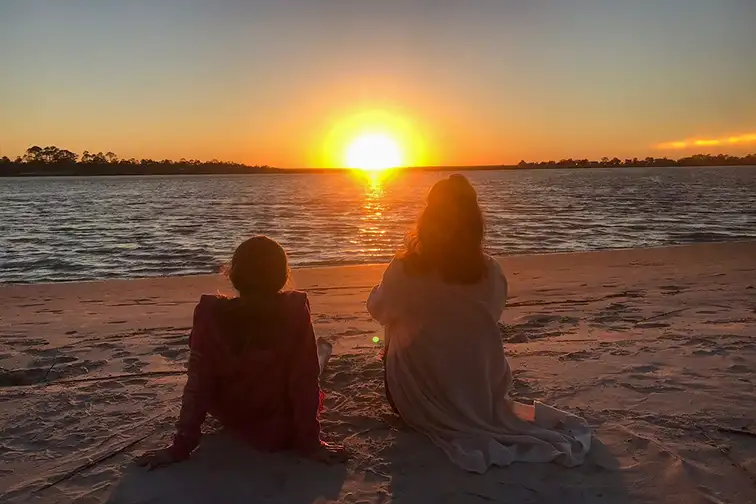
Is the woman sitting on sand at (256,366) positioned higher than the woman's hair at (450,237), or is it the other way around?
the woman's hair at (450,237)

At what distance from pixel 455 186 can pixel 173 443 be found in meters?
2.14

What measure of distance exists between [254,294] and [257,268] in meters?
0.16

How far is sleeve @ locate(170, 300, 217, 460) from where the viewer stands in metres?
3.57

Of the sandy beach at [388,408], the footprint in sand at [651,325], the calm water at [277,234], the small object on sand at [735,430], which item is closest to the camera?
the sandy beach at [388,408]

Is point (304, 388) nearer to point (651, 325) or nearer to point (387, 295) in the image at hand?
point (387, 295)

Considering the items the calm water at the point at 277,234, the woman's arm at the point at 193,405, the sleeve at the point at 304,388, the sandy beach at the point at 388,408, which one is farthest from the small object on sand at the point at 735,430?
the calm water at the point at 277,234

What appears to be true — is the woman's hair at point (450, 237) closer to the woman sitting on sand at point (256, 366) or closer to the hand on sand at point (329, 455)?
the woman sitting on sand at point (256, 366)

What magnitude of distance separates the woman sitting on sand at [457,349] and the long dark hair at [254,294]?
648mm

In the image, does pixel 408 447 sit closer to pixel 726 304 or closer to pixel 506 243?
pixel 726 304

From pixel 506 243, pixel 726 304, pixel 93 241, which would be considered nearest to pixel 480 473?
pixel 726 304

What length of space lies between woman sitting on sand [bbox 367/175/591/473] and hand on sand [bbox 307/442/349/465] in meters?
0.56

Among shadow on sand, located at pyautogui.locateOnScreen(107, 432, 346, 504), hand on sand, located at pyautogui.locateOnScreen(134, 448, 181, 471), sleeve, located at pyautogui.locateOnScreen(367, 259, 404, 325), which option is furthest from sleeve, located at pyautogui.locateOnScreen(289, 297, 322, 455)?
hand on sand, located at pyautogui.locateOnScreen(134, 448, 181, 471)

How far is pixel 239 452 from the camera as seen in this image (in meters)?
3.78

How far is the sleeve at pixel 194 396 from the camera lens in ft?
11.7
